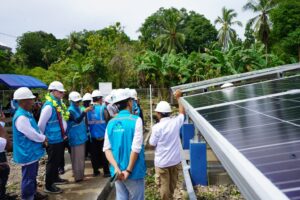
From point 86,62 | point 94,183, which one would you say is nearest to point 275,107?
point 94,183

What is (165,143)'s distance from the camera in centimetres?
541

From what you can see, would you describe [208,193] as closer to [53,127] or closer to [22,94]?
[53,127]

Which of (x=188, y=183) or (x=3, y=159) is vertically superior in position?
(x=3, y=159)

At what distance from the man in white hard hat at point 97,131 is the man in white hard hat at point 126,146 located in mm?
3434

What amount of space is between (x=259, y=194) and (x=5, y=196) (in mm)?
5331

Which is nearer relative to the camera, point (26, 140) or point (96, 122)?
point (26, 140)

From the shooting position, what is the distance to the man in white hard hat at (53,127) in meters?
5.87

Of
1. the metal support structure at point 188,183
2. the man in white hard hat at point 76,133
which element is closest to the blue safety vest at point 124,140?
the metal support structure at point 188,183

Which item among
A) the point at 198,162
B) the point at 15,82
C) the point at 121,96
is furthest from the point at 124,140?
the point at 15,82

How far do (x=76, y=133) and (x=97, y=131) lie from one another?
2.32 feet

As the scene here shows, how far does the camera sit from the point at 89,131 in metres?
7.44

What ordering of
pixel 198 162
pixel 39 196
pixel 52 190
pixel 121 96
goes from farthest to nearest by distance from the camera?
1. pixel 198 162
2. pixel 52 190
3. pixel 39 196
4. pixel 121 96

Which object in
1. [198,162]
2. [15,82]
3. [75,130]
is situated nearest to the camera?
[75,130]

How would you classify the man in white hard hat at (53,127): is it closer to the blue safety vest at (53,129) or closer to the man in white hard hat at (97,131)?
the blue safety vest at (53,129)
